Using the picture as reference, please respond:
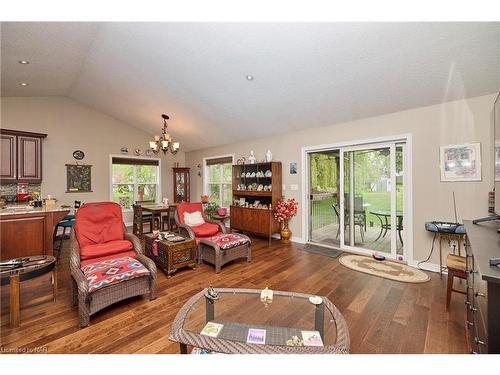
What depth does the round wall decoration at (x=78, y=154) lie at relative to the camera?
5.52 meters

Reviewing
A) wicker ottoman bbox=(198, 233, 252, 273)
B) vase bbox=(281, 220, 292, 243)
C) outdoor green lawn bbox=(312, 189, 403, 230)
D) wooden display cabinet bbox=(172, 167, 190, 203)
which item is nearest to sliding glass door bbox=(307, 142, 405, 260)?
outdoor green lawn bbox=(312, 189, 403, 230)

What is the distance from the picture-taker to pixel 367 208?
151 inches

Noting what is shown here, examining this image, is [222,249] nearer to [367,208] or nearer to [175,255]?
[175,255]

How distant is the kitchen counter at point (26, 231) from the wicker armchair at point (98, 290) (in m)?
1.29

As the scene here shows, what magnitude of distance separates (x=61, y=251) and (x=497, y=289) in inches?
219

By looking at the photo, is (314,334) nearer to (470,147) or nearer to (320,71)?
(320,71)

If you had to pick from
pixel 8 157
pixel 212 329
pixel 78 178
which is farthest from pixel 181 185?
pixel 212 329

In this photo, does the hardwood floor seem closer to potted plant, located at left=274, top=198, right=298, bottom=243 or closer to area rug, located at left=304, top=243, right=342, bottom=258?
area rug, located at left=304, top=243, right=342, bottom=258

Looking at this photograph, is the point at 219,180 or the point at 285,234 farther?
the point at 219,180

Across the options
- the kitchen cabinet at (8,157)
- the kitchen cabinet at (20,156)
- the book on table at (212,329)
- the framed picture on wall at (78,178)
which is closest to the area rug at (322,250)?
the book on table at (212,329)

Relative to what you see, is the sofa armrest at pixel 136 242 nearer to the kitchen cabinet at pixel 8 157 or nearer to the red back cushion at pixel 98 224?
the red back cushion at pixel 98 224

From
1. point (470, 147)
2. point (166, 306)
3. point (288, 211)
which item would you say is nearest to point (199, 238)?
point (166, 306)

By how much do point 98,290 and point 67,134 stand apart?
17.3 ft

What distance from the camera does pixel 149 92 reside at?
14.2 ft
